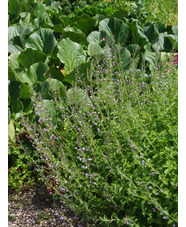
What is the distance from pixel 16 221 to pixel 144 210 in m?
1.43

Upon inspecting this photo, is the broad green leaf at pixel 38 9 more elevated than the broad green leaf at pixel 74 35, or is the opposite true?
the broad green leaf at pixel 38 9

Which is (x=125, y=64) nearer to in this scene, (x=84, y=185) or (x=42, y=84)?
(x=42, y=84)

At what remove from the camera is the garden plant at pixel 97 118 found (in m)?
2.36

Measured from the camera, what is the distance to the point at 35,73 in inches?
150

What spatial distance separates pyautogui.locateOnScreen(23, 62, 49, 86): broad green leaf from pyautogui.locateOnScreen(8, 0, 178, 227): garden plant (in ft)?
0.04

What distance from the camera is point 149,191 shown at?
2242 millimetres

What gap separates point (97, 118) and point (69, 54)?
5.30 ft

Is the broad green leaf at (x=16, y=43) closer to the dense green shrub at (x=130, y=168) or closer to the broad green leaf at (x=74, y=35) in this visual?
the broad green leaf at (x=74, y=35)

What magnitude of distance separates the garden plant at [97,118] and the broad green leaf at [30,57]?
0.01 meters

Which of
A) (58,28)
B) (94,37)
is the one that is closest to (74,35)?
(94,37)

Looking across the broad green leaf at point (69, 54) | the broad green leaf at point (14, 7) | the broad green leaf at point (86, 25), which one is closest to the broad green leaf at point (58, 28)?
the broad green leaf at point (86, 25)

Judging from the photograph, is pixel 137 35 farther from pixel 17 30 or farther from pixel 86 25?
pixel 17 30

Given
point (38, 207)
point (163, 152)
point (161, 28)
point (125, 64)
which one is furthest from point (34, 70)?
point (161, 28)

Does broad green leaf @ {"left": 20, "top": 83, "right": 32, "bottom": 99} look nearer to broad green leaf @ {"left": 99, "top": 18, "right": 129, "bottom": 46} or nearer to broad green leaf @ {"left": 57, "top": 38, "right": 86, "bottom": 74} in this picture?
broad green leaf @ {"left": 57, "top": 38, "right": 86, "bottom": 74}
